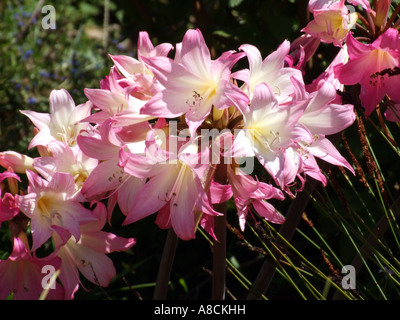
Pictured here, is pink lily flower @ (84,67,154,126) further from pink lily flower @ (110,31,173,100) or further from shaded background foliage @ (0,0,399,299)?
shaded background foliage @ (0,0,399,299)

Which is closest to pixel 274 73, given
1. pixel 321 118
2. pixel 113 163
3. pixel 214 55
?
pixel 321 118

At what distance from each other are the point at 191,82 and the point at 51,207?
0.38 metres

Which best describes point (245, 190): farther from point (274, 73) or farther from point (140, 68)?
point (140, 68)

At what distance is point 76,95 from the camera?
291 centimetres

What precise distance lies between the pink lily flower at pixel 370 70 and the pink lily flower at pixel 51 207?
603 millimetres

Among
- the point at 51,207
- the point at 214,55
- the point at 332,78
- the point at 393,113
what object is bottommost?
the point at 214,55

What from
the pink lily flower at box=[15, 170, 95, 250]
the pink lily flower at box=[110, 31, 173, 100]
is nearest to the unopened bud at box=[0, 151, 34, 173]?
the pink lily flower at box=[15, 170, 95, 250]

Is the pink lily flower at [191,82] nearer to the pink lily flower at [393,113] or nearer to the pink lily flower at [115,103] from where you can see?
the pink lily flower at [115,103]

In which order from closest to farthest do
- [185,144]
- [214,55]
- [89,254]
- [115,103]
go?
1. [185,144]
2. [115,103]
3. [89,254]
4. [214,55]

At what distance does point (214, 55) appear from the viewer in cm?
269

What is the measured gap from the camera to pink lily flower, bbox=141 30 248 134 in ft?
3.68

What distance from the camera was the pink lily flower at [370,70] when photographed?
125 centimetres

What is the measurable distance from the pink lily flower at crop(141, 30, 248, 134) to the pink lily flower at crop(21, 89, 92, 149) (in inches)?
11.3
